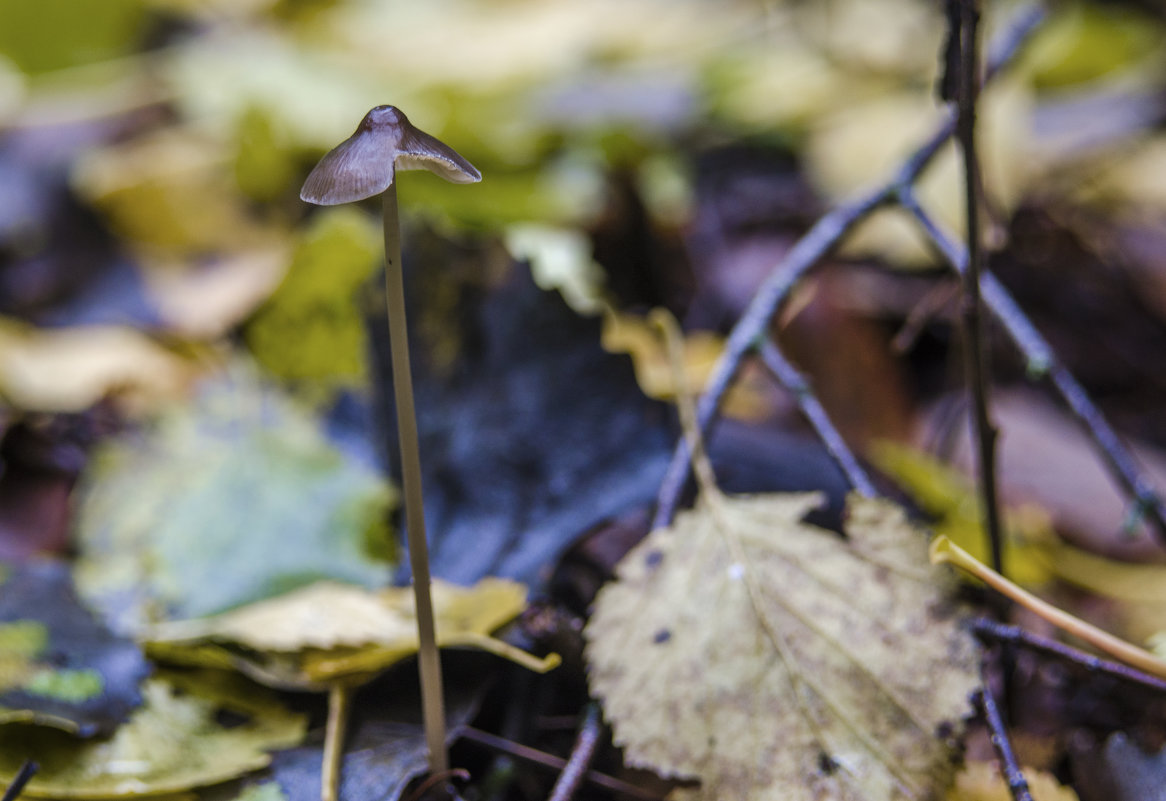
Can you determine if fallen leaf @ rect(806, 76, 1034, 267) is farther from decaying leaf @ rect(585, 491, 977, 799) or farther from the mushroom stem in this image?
the mushroom stem

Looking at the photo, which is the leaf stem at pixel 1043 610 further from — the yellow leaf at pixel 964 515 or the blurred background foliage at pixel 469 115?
the blurred background foliage at pixel 469 115

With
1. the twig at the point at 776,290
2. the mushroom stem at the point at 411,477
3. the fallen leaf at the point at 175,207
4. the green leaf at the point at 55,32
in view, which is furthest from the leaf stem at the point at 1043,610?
the green leaf at the point at 55,32

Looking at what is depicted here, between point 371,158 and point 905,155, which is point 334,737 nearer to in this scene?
point 371,158

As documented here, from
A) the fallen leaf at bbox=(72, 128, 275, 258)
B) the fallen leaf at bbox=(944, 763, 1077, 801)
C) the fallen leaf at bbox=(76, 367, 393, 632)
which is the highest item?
the fallen leaf at bbox=(72, 128, 275, 258)

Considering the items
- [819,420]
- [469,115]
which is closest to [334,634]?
[819,420]

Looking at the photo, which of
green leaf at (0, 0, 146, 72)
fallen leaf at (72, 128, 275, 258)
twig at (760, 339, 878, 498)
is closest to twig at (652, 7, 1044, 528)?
twig at (760, 339, 878, 498)
